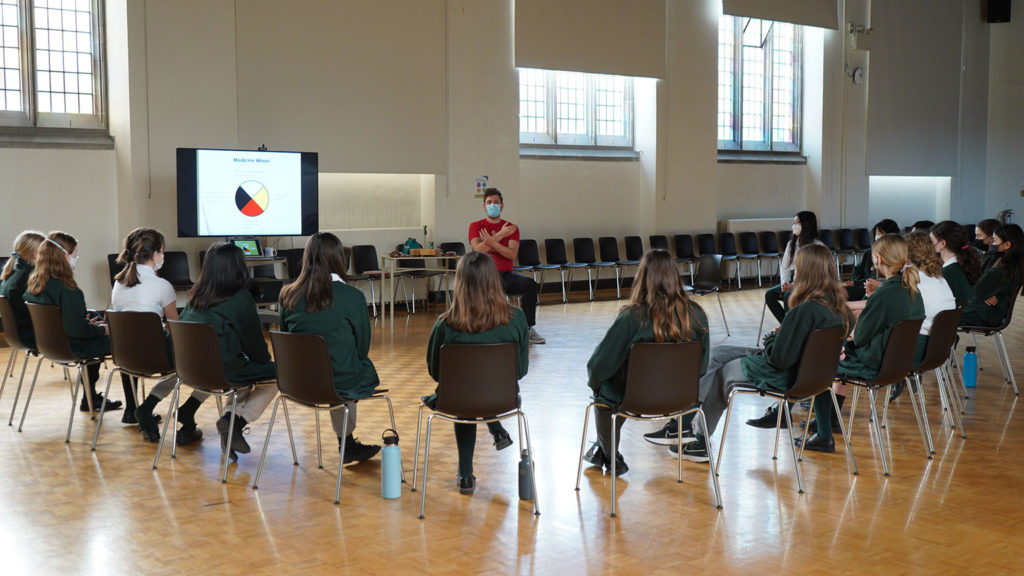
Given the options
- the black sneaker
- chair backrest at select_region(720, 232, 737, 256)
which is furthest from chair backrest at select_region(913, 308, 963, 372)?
chair backrest at select_region(720, 232, 737, 256)

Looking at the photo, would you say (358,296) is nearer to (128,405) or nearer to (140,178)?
(128,405)

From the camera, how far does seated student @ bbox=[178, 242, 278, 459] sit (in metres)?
4.87

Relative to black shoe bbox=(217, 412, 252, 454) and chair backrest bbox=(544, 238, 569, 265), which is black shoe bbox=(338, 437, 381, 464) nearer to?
black shoe bbox=(217, 412, 252, 454)

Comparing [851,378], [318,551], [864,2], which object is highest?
[864,2]

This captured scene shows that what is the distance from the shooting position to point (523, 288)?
8.90 m

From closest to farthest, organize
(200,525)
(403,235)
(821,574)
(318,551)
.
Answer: (821,574) < (318,551) < (200,525) < (403,235)

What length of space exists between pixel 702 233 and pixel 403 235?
5.34 m

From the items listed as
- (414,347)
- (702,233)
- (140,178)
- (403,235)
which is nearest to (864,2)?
(702,233)

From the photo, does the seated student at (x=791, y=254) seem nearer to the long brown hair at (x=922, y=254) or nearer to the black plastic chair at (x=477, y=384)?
the long brown hair at (x=922, y=254)

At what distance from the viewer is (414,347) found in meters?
8.81

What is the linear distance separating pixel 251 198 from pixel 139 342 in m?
4.67

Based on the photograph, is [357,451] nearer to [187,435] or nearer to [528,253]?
[187,435]

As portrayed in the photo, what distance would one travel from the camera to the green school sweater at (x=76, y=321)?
5.54m

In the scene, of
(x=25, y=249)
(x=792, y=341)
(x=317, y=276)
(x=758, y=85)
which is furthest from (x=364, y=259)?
(x=758, y=85)
